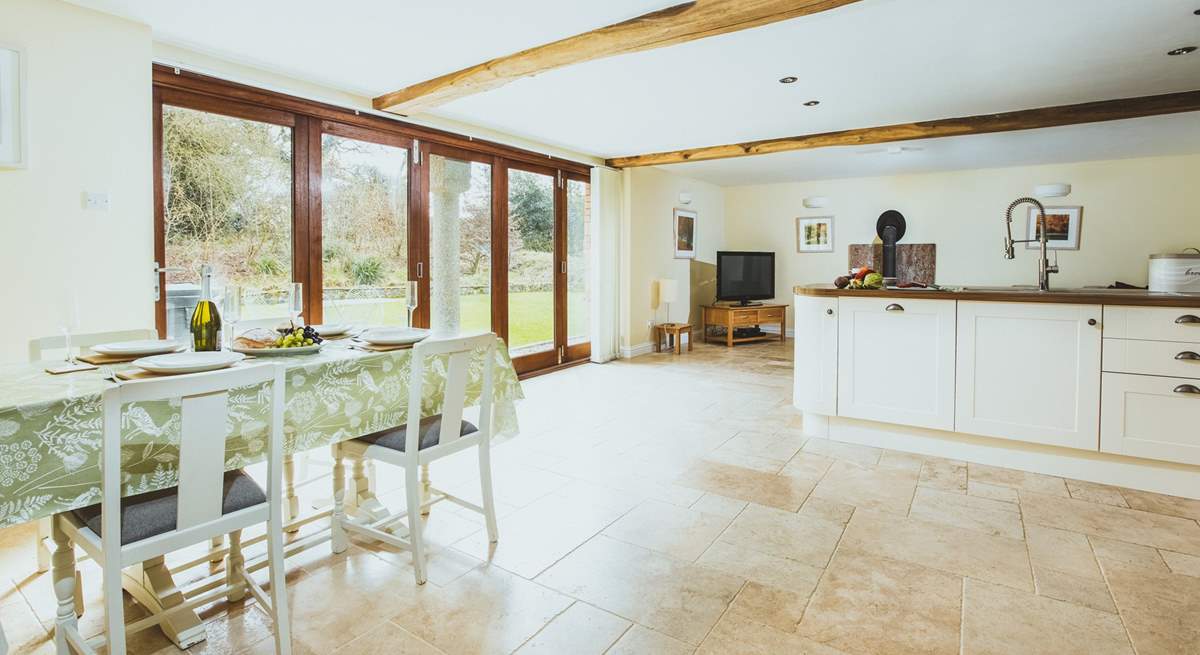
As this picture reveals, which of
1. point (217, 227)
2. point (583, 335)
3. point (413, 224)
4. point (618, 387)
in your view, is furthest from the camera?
point (583, 335)

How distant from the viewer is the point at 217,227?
12.3 feet

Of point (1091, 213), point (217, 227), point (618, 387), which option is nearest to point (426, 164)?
point (217, 227)

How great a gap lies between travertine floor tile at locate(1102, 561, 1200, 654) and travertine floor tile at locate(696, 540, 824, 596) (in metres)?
0.94

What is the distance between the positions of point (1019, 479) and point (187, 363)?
3796 millimetres

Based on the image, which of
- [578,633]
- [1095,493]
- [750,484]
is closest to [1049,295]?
[1095,493]

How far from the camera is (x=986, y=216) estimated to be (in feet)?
25.5

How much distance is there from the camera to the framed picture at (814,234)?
8859 millimetres

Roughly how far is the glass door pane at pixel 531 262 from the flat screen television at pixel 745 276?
309cm

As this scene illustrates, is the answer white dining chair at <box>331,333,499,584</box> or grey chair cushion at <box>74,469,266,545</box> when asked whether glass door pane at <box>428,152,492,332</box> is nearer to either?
white dining chair at <box>331,333,499,584</box>

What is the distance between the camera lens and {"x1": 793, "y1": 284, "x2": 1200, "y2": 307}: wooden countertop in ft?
9.66

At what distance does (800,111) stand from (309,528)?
4.58m

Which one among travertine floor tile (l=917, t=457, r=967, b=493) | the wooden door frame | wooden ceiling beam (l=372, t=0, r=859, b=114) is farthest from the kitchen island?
the wooden door frame

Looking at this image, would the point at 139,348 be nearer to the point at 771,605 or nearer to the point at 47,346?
the point at 47,346

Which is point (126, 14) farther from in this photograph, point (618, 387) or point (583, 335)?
point (583, 335)
